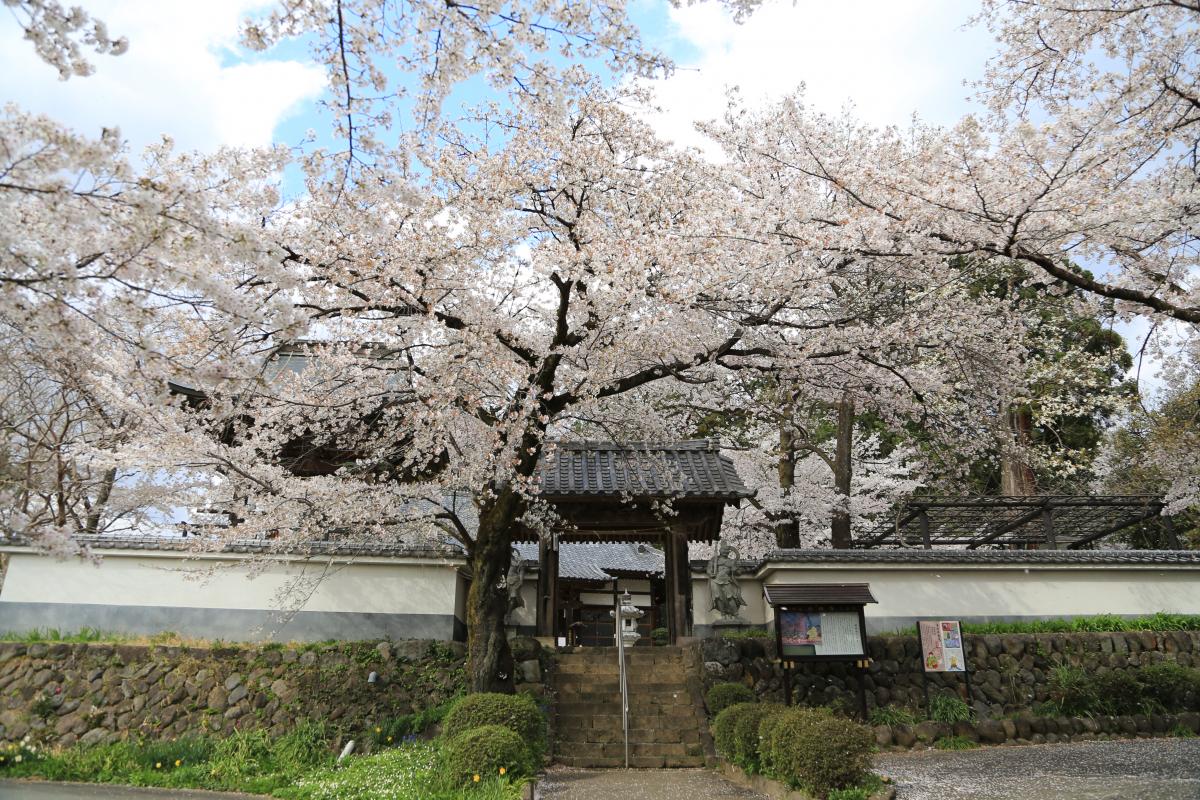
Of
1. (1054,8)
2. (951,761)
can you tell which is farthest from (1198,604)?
(1054,8)

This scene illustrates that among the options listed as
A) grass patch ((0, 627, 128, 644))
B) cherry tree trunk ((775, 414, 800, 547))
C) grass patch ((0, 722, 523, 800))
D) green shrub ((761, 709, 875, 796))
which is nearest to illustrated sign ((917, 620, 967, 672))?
green shrub ((761, 709, 875, 796))

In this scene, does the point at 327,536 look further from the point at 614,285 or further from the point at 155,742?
the point at 614,285

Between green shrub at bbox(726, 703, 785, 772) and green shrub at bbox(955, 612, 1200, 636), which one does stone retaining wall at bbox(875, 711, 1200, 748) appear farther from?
green shrub at bbox(726, 703, 785, 772)

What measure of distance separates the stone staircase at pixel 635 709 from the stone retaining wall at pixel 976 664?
2.03 ft

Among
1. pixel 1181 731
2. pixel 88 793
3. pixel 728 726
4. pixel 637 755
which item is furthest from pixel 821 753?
pixel 88 793

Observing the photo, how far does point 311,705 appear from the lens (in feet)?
30.2

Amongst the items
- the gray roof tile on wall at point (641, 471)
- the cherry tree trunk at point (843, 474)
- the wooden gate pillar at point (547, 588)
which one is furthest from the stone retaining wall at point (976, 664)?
the cherry tree trunk at point (843, 474)

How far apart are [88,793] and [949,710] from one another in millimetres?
9460

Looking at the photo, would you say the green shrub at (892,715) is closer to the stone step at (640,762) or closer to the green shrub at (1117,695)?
the green shrub at (1117,695)

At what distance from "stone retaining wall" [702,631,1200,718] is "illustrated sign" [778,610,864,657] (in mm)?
863

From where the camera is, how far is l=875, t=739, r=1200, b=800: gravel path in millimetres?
6016

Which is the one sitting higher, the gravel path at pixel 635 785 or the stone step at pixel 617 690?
the stone step at pixel 617 690

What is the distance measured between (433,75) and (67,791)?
25.1ft

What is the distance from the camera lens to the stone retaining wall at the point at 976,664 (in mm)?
9633
